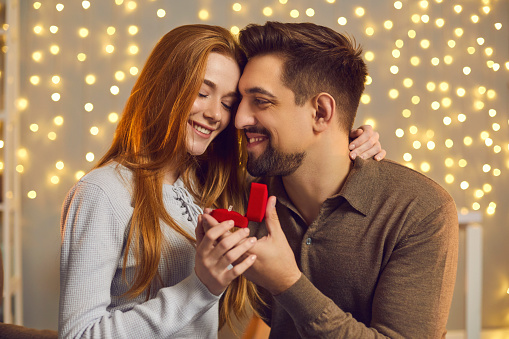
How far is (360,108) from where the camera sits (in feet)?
7.78

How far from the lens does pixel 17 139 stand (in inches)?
80.4

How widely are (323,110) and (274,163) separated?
0.21 m

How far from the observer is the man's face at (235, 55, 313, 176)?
50.2 inches

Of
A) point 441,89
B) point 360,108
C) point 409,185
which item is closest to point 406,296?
point 409,185

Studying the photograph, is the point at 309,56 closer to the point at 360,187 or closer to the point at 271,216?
the point at 360,187

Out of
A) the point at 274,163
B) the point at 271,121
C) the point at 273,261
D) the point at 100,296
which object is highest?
the point at 271,121

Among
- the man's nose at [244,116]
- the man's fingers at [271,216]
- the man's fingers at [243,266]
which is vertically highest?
the man's nose at [244,116]

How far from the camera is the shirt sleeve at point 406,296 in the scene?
1.00 meters

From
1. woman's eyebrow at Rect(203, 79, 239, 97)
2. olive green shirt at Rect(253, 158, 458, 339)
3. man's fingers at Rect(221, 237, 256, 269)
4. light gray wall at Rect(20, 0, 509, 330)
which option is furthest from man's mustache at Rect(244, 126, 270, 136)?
light gray wall at Rect(20, 0, 509, 330)

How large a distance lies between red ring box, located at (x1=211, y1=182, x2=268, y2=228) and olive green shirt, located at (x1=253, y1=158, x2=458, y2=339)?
183 millimetres

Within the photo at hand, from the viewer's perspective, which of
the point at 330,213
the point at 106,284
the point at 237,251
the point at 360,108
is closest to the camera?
the point at 237,251

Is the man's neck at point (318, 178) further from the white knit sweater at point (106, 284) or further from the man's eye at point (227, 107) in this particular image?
the white knit sweater at point (106, 284)

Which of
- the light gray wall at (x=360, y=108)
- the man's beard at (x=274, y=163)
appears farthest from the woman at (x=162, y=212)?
the light gray wall at (x=360, y=108)

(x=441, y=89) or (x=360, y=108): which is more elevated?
(x=441, y=89)
